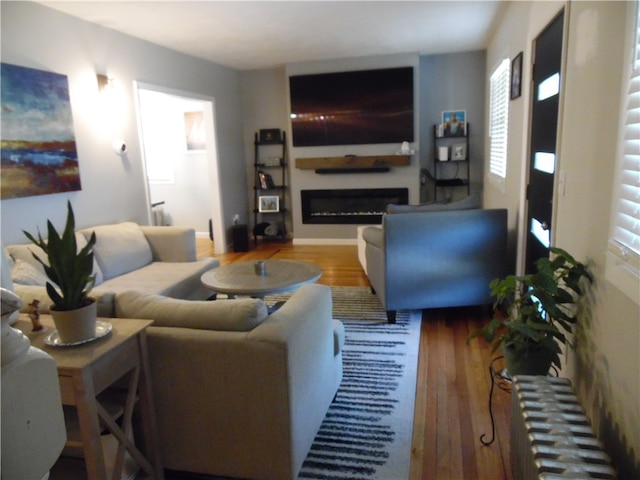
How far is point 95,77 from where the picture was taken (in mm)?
3875

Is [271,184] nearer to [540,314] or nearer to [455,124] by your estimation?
[455,124]

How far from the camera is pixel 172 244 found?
3926mm

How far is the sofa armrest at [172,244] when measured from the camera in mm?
3916

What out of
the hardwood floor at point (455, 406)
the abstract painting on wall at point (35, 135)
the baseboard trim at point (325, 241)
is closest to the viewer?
the hardwood floor at point (455, 406)

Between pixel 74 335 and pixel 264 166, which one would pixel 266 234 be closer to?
pixel 264 166

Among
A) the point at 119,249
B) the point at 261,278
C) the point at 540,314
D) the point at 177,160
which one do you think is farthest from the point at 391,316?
the point at 177,160

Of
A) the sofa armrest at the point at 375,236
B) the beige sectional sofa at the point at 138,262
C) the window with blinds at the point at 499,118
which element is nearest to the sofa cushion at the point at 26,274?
the beige sectional sofa at the point at 138,262

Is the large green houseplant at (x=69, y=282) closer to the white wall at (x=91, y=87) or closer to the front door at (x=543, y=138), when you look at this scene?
the white wall at (x=91, y=87)

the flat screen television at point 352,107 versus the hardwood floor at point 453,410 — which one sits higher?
the flat screen television at point 352,107

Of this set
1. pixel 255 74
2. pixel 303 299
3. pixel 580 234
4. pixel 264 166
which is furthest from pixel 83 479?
pixel 255 74

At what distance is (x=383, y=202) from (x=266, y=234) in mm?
1786

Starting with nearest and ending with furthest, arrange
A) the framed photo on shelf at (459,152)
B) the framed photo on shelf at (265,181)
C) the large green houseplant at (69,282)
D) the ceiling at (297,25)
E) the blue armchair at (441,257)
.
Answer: the large green houseplant at (69,282), the blue armchair at (441,257), the ceiling at (297,25), the framed photo on shelf at (459,152), the framed photo on shelf at (265,181)

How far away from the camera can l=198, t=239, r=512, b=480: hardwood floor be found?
1900 mm

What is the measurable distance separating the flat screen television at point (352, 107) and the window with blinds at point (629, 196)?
15.3ft
